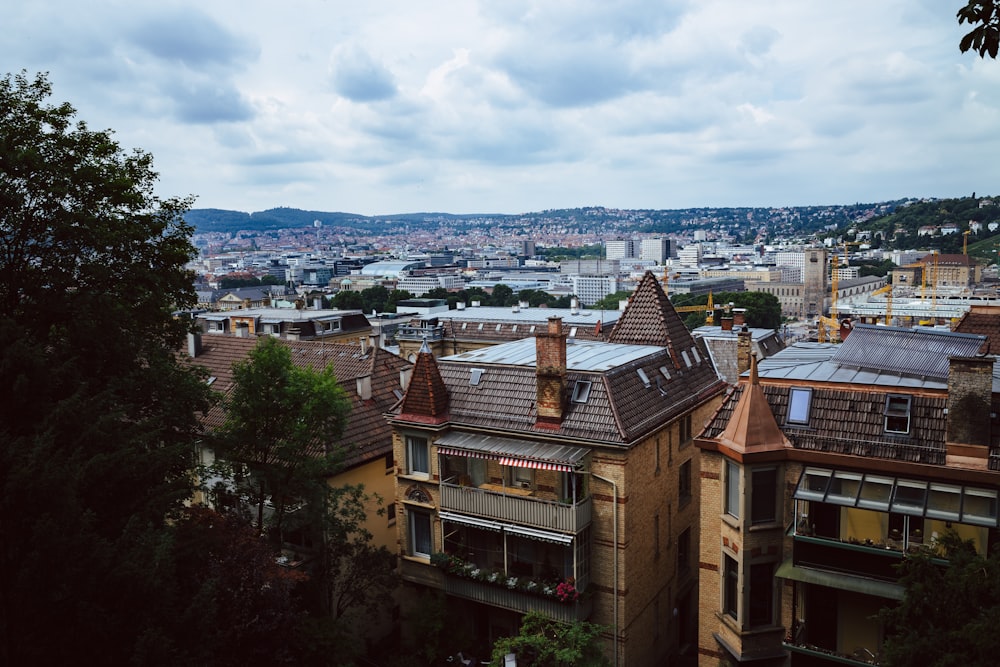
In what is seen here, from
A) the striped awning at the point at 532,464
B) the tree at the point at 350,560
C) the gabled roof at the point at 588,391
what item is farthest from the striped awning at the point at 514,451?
the tree at the point at 350,560

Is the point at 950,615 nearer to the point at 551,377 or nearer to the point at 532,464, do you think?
the point at 532,464

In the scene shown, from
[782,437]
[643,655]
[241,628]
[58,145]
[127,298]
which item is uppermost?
[58,145]

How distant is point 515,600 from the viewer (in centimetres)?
2806

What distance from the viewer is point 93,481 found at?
18.5 metres

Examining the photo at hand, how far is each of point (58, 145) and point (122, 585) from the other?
14.5 metres

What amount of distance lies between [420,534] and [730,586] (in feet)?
42.4

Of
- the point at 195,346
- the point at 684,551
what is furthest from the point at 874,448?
the point at 195,346

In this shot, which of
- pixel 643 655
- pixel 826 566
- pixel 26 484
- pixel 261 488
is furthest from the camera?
pixel 643 655

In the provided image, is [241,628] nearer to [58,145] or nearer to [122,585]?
[122,585]

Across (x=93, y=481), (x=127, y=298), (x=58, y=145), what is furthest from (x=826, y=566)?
(x=58, y=145)

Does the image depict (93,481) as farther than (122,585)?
Yes

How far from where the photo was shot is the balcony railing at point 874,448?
822 inches

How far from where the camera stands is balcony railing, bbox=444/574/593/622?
88.4 ft

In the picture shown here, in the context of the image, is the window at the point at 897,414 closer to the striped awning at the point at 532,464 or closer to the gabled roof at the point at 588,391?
the gabled roof at the point at 588,391
